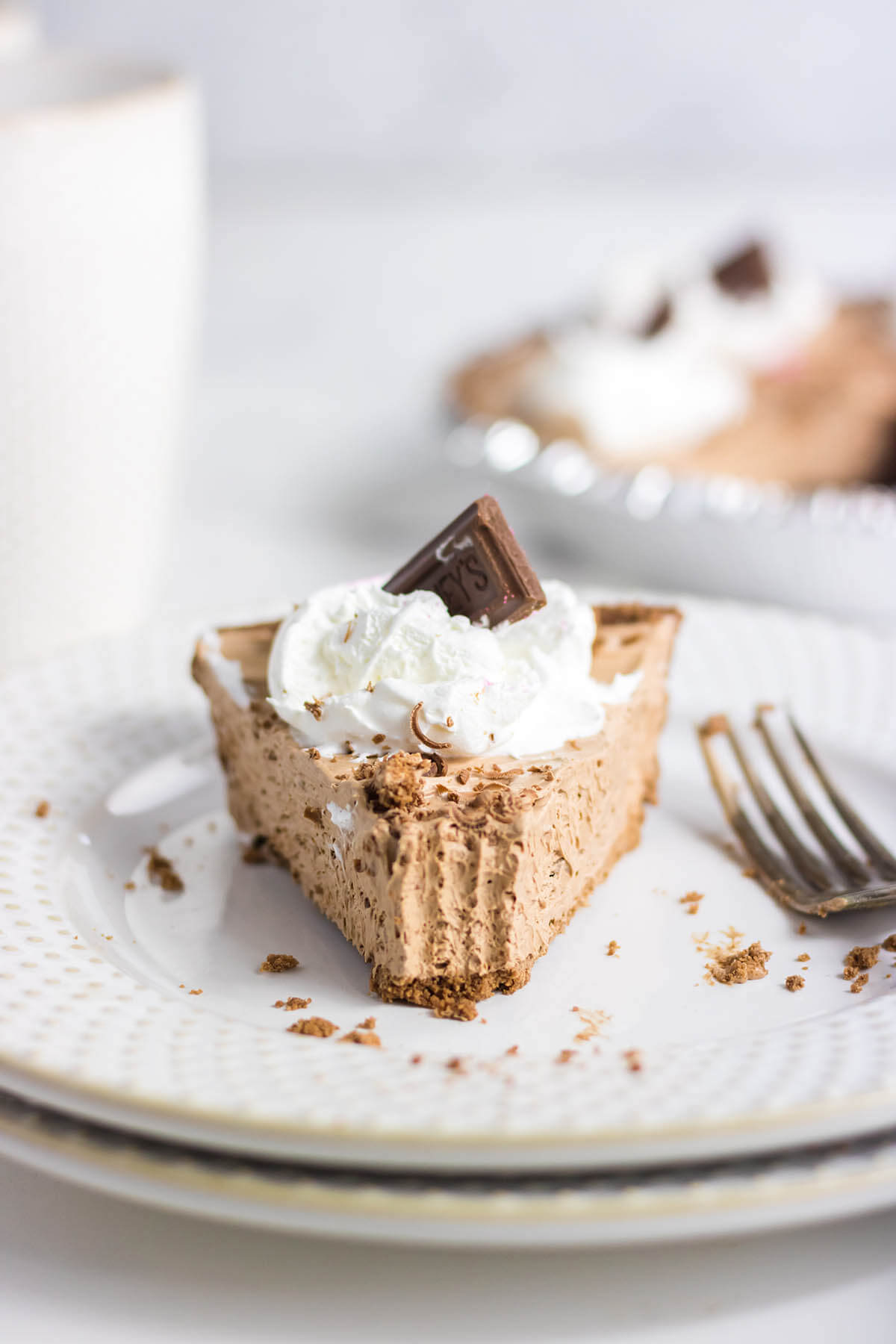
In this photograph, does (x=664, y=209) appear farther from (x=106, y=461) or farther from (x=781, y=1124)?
(x=781, y=1124)

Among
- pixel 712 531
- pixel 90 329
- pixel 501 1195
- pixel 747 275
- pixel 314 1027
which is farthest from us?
pixel 747 275

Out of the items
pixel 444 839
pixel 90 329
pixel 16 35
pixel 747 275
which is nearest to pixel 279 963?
pixel 444 839

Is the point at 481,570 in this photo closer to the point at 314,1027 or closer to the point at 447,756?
the point at 447,756

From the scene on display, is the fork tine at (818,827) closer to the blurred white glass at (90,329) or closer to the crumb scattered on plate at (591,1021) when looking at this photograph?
the crumb scattered on plate at (591,1021)

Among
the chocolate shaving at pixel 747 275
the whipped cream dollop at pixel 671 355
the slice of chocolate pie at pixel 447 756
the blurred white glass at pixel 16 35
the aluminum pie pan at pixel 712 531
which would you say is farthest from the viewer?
the chocolate shaving at pixel 747 275

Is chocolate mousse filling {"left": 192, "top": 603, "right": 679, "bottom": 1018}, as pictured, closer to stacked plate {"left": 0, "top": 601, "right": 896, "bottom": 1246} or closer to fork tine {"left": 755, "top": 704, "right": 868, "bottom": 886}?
stacked plate {"left": 0, "top": 601, "right": 896, "bottom": 1246}

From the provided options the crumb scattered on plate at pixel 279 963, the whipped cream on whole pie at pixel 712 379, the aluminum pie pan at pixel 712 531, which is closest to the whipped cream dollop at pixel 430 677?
the crumb scattered on plate at pixel 279 963
